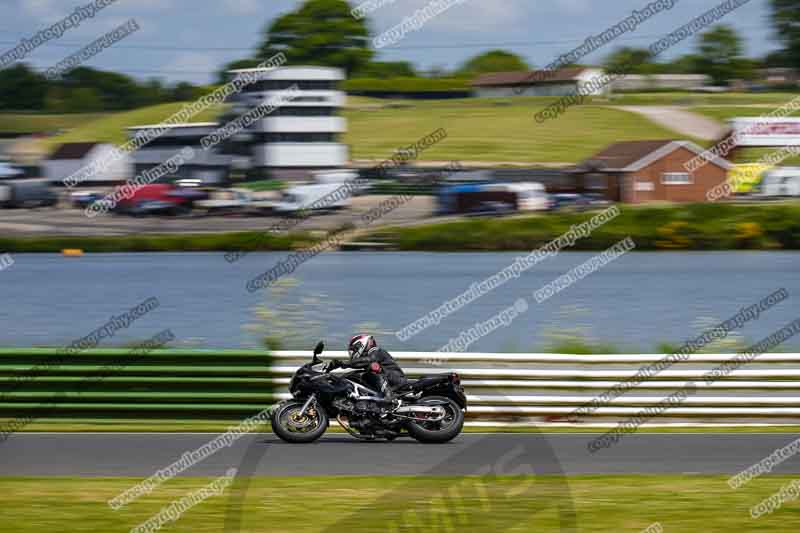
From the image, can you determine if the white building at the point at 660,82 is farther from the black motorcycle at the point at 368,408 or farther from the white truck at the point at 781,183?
the black motorcycle at the point at 368,408

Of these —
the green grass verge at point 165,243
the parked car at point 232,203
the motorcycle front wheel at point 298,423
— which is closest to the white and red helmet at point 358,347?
the motorcycle front wheel at point 298,423

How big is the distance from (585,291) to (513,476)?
38.1 m

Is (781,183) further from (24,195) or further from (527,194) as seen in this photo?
(24,195)

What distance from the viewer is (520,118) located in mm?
96438

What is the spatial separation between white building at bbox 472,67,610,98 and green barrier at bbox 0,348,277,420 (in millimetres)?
101639

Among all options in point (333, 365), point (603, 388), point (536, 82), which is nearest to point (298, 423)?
point (333, 365)

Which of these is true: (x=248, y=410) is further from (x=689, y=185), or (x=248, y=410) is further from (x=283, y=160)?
(x=283, y=160)

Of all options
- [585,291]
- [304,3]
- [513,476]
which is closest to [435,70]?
[304,3]

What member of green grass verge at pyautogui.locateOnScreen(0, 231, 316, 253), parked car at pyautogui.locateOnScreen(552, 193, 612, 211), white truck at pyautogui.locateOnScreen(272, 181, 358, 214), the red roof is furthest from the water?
the red roof

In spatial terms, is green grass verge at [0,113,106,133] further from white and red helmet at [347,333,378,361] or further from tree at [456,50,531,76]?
white and red helmet at [347,333,378,361]

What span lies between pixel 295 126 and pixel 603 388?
76044 mm

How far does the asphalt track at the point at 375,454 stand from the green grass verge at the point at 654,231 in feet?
156

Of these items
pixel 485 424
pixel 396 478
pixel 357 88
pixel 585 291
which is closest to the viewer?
pixel 396 478

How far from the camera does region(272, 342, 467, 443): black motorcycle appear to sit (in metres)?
11.7
